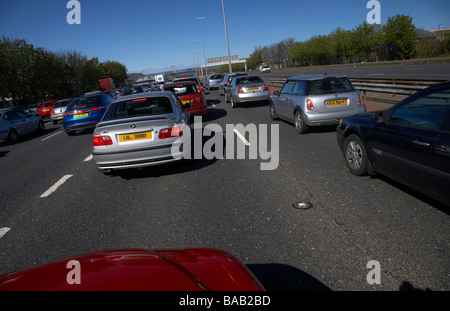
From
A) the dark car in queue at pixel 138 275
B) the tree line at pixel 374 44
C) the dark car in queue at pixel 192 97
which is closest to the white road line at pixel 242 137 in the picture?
the dark car in queue at pixel 192 97

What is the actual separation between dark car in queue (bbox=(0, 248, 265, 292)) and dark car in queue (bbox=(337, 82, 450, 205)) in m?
2.64

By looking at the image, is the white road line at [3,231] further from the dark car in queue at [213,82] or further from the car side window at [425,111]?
the dark car in queue at [213,82]

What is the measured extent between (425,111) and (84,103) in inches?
538

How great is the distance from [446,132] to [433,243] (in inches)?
45.4

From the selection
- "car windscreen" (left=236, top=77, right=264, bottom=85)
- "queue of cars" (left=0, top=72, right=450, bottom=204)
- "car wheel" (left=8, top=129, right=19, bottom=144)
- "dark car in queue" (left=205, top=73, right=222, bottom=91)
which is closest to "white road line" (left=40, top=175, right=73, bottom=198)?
"queue of cars" (left=0, top=72, right=450, bottom=204)

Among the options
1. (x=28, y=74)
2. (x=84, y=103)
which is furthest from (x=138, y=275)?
(x=28, y=74)

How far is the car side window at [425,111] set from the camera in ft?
12.0

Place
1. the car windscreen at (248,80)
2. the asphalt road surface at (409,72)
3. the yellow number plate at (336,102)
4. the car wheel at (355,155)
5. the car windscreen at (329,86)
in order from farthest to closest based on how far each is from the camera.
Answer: the asphalt road surface at (409,72)
the car windscreen at (248,80)
the car windscreen at (329,86)
the yellow number plate at (336,102)
the car wheel at (355,155)

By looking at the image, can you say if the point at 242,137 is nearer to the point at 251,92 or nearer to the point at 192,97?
the point at 192,97

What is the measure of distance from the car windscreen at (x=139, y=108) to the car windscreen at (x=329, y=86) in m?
3.94

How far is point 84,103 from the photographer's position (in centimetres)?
1447
